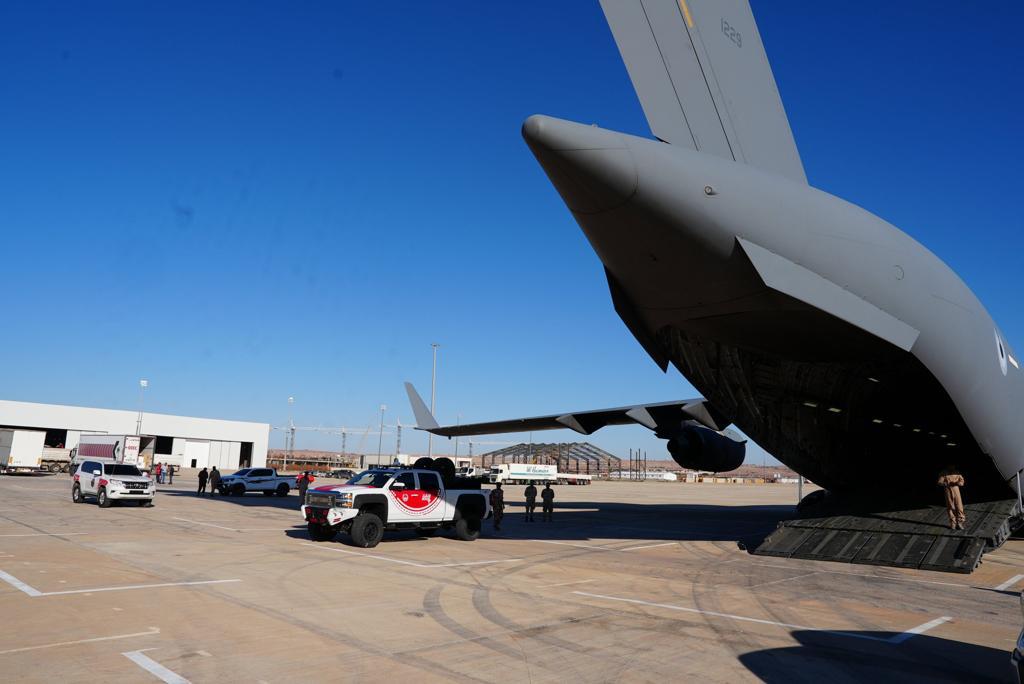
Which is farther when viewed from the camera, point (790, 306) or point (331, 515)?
point (331, 515)

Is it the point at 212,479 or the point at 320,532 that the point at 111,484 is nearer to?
the point at 212,479

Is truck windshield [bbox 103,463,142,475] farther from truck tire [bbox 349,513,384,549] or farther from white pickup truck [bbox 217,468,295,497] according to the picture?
truck tire [bbox 349,513,384,549]

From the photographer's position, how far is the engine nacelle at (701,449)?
61.3 feet

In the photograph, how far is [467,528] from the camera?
53.5 feet

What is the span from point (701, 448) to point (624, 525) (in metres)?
4.27

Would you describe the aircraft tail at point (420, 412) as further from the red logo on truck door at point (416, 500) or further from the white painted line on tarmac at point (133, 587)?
the white painted line on tarmac at point (133, 587)

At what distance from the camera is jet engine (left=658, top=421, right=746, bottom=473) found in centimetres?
1870

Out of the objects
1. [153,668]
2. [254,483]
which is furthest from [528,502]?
[153,668]

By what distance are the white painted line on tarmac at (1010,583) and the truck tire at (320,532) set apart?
12.1 m

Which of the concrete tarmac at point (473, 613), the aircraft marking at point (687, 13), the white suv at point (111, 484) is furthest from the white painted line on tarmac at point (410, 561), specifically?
the white suv at point (111, 484)

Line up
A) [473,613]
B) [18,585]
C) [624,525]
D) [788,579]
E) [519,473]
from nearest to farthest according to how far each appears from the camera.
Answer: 1. [473,613]
2. [18,585]
3. [788,579]
4. [624,525]
5. [519,473]

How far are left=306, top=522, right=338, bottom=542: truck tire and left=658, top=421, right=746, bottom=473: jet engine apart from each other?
909 cm

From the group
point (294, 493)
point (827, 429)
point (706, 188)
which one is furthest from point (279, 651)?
point (294, 493)

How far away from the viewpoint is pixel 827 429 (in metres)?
15.4
